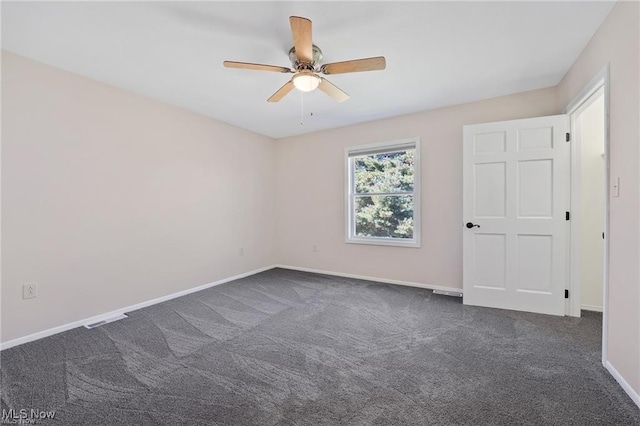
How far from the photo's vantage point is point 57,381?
1793 millimetres

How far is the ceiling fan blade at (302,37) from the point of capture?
1605 mm

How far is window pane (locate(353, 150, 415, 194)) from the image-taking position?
12.9 ft

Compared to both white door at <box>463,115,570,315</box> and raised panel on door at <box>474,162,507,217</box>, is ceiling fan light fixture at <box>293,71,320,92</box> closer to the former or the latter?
white door at <box>463,115,570,315</box>

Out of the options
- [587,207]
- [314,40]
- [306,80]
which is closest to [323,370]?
[306,80]

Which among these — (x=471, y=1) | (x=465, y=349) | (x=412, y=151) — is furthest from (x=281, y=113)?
(x=465, y=349)

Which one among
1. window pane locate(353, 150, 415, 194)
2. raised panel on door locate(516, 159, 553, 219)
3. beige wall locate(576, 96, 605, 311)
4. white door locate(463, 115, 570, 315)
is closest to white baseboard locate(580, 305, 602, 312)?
beige wall locate(576, 96, 605, 311)

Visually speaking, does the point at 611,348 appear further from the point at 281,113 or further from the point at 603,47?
the point at 281,113

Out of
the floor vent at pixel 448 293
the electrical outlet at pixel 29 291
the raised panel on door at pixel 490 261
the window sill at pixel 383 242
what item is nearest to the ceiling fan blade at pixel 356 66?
the raised panel on door at pixel 490 261

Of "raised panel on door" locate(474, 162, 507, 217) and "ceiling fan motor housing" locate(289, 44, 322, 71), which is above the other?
"ceiling fan motor housing" locate(289, 44, 322, 71)

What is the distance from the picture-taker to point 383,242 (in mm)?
4043

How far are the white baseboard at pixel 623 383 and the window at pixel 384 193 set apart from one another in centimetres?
212

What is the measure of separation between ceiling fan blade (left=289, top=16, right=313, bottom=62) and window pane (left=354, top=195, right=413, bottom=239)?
255 centimetres

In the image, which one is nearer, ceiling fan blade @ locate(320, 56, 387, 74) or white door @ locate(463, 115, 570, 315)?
ceiling fan blade @ locate(320, 56, 387, 74)

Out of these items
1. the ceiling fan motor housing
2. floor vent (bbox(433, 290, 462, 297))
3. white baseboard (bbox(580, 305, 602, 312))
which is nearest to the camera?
the ceiling fan motor housing
